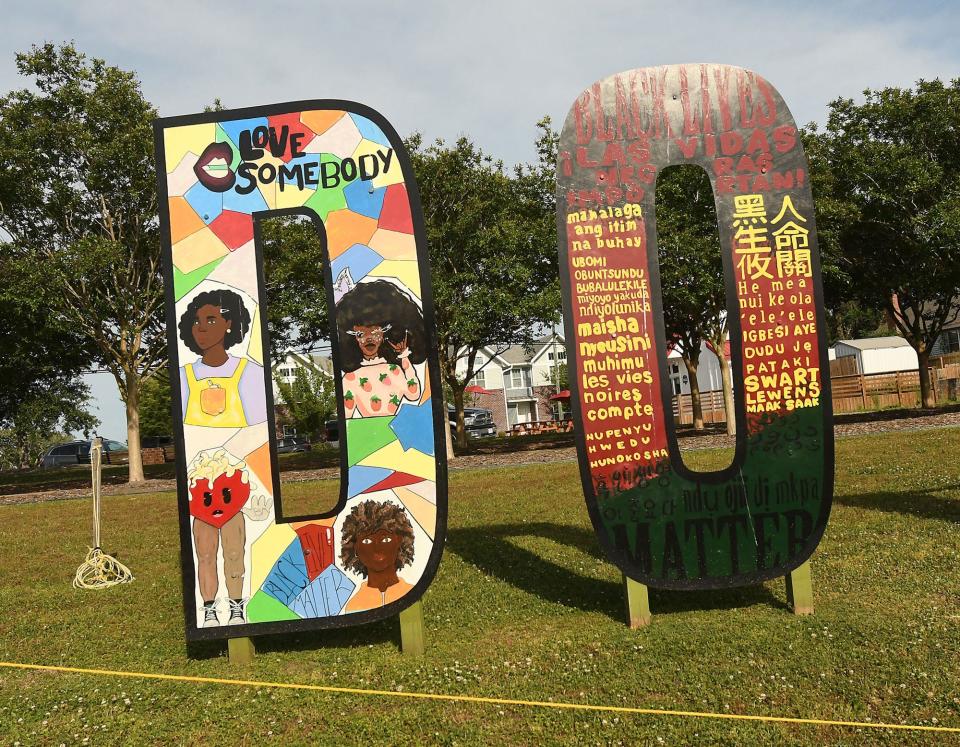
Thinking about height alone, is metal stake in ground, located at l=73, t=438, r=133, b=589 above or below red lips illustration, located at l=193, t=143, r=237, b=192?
below

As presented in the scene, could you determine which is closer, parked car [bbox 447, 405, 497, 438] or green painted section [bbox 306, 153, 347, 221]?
green painted section [bbox 306, 153, 347, 221]

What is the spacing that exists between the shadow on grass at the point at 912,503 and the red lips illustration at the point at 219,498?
680 centimetres

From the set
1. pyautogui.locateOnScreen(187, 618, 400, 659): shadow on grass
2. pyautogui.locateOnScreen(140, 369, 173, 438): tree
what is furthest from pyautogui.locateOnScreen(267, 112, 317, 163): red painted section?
pyautogui.locateOnScreen(140, 369, 173, 438): tree

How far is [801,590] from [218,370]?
447 centimetres

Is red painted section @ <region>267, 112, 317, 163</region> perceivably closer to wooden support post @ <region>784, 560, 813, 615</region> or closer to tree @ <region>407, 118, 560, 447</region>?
wooden support post @ <region>784, 560, 813, 615</region>

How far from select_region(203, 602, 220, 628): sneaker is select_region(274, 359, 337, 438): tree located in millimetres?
37622

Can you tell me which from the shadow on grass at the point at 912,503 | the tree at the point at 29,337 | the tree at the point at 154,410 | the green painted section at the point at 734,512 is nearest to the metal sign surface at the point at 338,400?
the green painted section at the point at 734,512

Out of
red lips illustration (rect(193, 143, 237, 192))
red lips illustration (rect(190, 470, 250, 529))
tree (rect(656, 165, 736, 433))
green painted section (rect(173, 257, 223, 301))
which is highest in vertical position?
tree (rect(656, 165, 736, 433))

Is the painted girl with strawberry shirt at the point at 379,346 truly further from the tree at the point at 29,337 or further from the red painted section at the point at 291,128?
the tree at the point at 29,337

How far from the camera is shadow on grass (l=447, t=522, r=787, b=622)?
20.8 feet

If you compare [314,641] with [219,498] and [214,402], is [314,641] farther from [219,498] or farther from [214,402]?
[214,402]

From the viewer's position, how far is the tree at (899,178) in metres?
20.8

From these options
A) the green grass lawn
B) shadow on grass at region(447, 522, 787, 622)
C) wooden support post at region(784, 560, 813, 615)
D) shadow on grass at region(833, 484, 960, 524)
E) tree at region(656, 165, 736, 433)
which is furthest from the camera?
tree at region(656, 165, 736, 433)

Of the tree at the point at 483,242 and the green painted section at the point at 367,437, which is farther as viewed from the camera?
the tree at the point at 483,242
